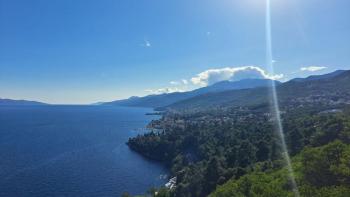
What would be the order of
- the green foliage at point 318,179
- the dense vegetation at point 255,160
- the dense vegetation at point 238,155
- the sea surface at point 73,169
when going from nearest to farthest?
the green foliage at point 318,179 → the dense vegetation at point 255,160 → the dense vegetation at point 238,155 → the sea surface at point 73,169

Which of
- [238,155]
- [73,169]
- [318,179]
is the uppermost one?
[318,179]

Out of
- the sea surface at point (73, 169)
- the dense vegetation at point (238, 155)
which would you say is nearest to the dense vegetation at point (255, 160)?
the dense vegetation at point (238, 155)

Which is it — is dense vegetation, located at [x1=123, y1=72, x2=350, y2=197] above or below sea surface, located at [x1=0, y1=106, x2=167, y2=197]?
above

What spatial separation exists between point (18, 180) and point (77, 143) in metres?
66.8

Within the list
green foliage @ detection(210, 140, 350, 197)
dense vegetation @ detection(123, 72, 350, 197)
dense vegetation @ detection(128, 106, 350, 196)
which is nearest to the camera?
green foliage @ detection(210, 140, 350, 197)

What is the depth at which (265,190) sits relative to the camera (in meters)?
31.8

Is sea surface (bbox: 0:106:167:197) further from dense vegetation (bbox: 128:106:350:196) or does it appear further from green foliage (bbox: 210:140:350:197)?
green foliage (bbox: 210:140:350:197)

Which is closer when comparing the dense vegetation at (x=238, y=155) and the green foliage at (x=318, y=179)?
the green foliage at (x=318, y=179)

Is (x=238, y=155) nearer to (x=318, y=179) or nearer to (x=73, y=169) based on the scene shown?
(x=73, y=169)

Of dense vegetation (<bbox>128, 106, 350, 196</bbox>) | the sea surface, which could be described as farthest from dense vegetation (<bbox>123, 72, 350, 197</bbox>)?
the sea surface

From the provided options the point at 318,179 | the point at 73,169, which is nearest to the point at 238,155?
the point at 73,169

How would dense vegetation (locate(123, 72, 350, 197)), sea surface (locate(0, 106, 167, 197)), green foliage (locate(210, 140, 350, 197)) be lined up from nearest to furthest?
green foliage (locate(210, 140, 350, 197)), dense vegetation (locate(123, 72, 350, 197)), sea surface (locate(0, 106, 167, 197))

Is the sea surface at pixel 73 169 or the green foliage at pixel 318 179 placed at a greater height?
the green foliage at pixel 318 179

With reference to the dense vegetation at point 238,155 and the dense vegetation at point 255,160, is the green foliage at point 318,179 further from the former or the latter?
the dense vegetation at point 238,155
